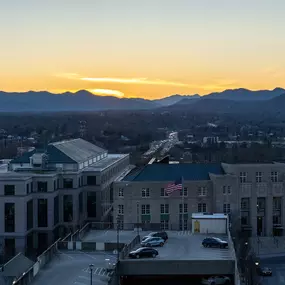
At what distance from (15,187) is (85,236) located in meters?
11.7

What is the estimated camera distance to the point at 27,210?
47312mm

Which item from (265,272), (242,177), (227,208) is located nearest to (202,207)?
(227,208)

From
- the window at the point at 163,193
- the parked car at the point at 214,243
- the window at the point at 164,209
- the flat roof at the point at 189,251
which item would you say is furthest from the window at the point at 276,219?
the parked car at the point at 214,243

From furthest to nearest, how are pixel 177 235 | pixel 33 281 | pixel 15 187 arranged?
1. pixel 15 187
2. pixel 177 235
3. pixel 33 281

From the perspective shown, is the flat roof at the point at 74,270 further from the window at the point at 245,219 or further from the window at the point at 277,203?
the window at the point at 277,203

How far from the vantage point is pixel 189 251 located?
30.9 metres

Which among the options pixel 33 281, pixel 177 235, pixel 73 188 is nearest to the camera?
pixel 33 281

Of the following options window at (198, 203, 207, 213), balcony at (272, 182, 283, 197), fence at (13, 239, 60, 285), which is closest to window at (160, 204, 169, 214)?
window at (198, 203, 207, 213)

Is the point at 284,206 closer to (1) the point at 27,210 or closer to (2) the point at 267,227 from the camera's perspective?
(2) the point at 267,227

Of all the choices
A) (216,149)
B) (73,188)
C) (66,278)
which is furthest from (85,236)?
(216,149)

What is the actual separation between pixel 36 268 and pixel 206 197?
75.0 ft

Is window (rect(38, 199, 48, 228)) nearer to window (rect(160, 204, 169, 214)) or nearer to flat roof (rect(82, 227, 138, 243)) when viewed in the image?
window (rect(160, 204, 169, 214))

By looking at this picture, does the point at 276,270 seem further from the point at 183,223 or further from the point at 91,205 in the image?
the point at 91,205

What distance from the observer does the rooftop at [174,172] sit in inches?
1886
